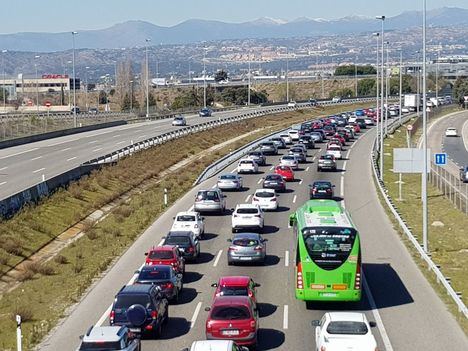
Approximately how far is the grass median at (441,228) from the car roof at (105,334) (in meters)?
9.50

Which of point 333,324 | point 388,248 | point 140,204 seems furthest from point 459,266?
point 140,204

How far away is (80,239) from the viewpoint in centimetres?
3997

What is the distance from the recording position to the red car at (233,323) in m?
21.4

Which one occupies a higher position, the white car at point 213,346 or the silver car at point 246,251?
the white car at point 213,346

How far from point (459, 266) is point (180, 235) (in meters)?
10.4

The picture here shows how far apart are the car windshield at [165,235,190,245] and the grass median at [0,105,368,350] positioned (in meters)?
2.55

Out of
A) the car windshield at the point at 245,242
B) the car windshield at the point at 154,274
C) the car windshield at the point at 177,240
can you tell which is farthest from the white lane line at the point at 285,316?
the car windshield at the point at 177,240

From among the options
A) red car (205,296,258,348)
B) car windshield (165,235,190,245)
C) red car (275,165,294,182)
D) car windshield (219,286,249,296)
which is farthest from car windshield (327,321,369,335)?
red car (275,165,294,182)

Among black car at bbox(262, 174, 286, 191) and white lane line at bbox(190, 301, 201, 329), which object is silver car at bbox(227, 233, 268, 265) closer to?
white lane line at bbox(190, 301, 201, 329)

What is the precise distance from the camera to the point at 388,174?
66.2 metres

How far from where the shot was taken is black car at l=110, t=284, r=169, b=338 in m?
22.2

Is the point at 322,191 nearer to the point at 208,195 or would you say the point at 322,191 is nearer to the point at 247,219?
the point at 208,195

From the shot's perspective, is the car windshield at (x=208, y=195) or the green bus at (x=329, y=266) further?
the car windshield at (x=208, y=195)

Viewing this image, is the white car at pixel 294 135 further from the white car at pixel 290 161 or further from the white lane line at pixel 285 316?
the white lane line at pixel 285 316
